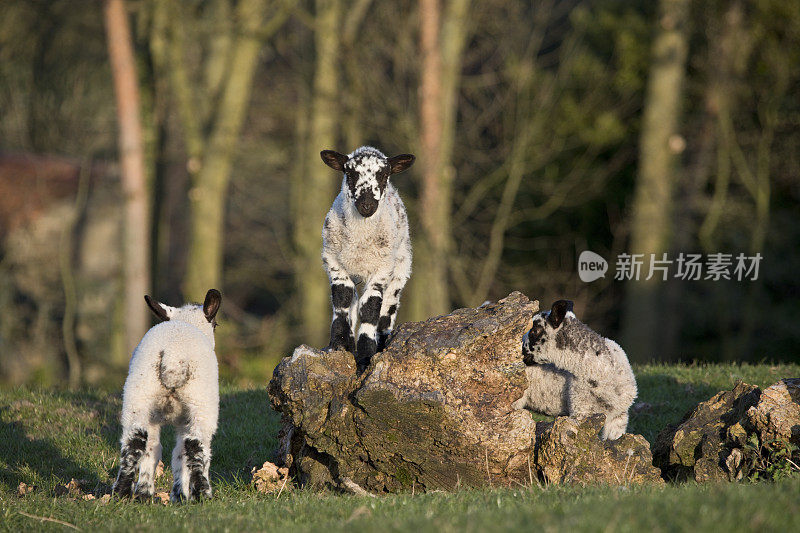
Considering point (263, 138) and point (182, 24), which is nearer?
point (182, 24)

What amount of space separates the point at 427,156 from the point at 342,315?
439 inches

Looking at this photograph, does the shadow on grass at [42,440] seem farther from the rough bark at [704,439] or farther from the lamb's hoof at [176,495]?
the rough bark at [704,439]

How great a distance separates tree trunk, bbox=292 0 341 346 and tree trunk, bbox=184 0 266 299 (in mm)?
1667

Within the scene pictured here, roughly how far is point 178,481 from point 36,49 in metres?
22.2

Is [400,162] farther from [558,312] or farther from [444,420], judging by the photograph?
[444,420]

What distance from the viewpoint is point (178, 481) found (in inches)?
310

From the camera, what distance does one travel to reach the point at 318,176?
21.2m

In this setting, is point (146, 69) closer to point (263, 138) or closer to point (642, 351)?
point (263, 138)

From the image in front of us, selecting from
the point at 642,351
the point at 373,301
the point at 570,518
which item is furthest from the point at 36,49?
→ the point at 570,518

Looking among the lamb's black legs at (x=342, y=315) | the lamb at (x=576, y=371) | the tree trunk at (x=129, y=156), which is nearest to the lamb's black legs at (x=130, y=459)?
the lamb's black legs at (x=342, y=315)

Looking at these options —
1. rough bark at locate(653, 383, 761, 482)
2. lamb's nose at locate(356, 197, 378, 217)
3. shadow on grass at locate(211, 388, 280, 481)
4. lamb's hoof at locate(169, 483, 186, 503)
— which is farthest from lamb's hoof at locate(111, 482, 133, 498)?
rough bark at locate(653, 383, 761, 482)

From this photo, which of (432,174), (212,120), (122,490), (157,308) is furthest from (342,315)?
(212,120)

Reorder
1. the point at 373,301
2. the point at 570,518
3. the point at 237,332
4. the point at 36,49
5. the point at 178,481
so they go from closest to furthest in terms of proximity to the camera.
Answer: the point at 570,518
the point at 178,481
the point at 373,301
the point at 237,332
the point at 36,49

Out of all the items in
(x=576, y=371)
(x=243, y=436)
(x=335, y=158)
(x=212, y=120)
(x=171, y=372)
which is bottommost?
(x=243, y=436)
